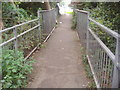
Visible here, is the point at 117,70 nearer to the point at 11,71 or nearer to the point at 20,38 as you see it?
the point at 11,71

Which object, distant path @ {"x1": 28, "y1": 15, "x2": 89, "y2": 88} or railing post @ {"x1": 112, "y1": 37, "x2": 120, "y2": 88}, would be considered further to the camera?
distant path @ {"x1": 28, "y1": 15, "x2": 89, "y2": 88}

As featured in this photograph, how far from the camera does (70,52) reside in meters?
5.81

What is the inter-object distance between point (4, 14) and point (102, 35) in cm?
397

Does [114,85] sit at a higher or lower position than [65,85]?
higher

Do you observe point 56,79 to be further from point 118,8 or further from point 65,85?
point 118,8

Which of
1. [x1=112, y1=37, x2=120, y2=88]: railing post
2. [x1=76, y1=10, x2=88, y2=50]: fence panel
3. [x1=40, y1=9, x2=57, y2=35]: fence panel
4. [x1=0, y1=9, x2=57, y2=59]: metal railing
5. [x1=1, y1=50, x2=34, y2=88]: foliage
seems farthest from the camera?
[x1=40, y1=9, x2=57, y2=35]: fence panel

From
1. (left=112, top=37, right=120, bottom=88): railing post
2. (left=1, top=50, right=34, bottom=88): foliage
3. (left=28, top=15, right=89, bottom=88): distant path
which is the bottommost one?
(left=28, top=15, right=89, bottom=88): distant path

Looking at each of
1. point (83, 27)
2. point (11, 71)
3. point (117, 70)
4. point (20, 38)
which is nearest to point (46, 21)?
point (83, 27)

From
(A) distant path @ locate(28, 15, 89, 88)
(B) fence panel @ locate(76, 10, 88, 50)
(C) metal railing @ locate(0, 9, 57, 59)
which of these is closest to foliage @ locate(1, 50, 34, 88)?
(C) metal railing @ locate(0, 9, 57, 59)

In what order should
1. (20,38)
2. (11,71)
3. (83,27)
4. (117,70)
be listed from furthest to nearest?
(83,27)
(20,38)
(11,71)
(117,70)

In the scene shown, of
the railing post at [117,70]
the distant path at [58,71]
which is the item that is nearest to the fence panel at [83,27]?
the distant path at [58,71]

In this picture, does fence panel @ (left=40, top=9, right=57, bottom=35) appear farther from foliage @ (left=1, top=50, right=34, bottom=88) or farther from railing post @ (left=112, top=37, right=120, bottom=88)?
railing post @ (left=112, top=37, right=120, bottom=88)

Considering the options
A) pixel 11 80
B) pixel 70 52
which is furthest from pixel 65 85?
pixel 70 52

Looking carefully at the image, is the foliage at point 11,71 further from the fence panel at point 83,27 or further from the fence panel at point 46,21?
the fence panel at point 46,21
